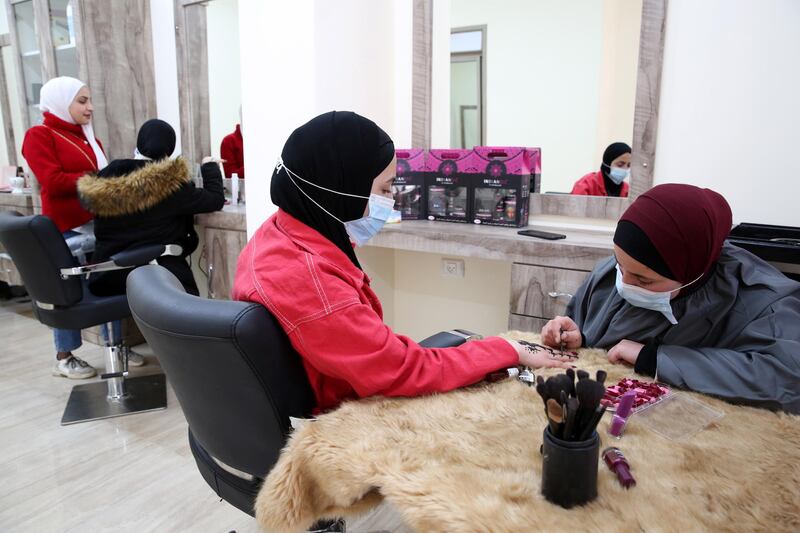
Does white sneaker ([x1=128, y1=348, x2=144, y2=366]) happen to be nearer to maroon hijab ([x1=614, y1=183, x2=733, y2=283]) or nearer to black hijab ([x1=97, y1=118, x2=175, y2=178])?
black hijab ([x1=97, y1=118, x2=175, y2=178])

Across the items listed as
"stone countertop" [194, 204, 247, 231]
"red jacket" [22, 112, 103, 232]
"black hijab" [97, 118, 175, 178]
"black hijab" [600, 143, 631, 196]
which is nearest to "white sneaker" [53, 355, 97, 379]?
"red jacket" [22, 112, 103, 232]

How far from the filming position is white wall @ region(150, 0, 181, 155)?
3486 millimetres

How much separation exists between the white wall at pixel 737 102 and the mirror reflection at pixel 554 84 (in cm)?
18

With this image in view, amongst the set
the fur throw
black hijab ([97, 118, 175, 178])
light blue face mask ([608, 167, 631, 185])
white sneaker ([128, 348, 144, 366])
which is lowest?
white sneaker ([128, 348, 144, 366])

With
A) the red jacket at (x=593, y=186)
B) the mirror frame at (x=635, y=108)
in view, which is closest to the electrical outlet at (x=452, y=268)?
the mirror frame at (x=635, y=108)

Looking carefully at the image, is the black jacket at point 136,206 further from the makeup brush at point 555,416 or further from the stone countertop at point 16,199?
the makeup brush at point 555,416

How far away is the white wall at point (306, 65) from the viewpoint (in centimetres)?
235

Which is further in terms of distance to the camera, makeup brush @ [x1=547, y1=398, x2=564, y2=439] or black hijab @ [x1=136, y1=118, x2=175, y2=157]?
black hijab @ [x1=136, y1=118, x2=175, y2=157]

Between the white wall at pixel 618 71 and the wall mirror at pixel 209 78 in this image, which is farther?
the wall mirror at pixel 209 78

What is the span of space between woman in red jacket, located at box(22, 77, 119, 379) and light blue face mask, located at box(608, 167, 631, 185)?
2671 millimetres

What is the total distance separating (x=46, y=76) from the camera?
343 cm

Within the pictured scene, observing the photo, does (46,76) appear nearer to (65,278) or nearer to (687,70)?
(65,278)

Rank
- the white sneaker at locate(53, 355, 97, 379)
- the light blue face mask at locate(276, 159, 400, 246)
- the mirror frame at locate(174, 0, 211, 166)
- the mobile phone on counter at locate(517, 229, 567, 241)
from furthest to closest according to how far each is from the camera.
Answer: the mirror frame at locate(174, 0, 211, 166), the white sneaker at locate(53, 355, 97, 379), the mobile phone on counter at locate(517, 229, 567, 241), the light blue face mask at locate(276, 159, 400, 246)

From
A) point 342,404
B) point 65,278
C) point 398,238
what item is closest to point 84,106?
point 65,278
